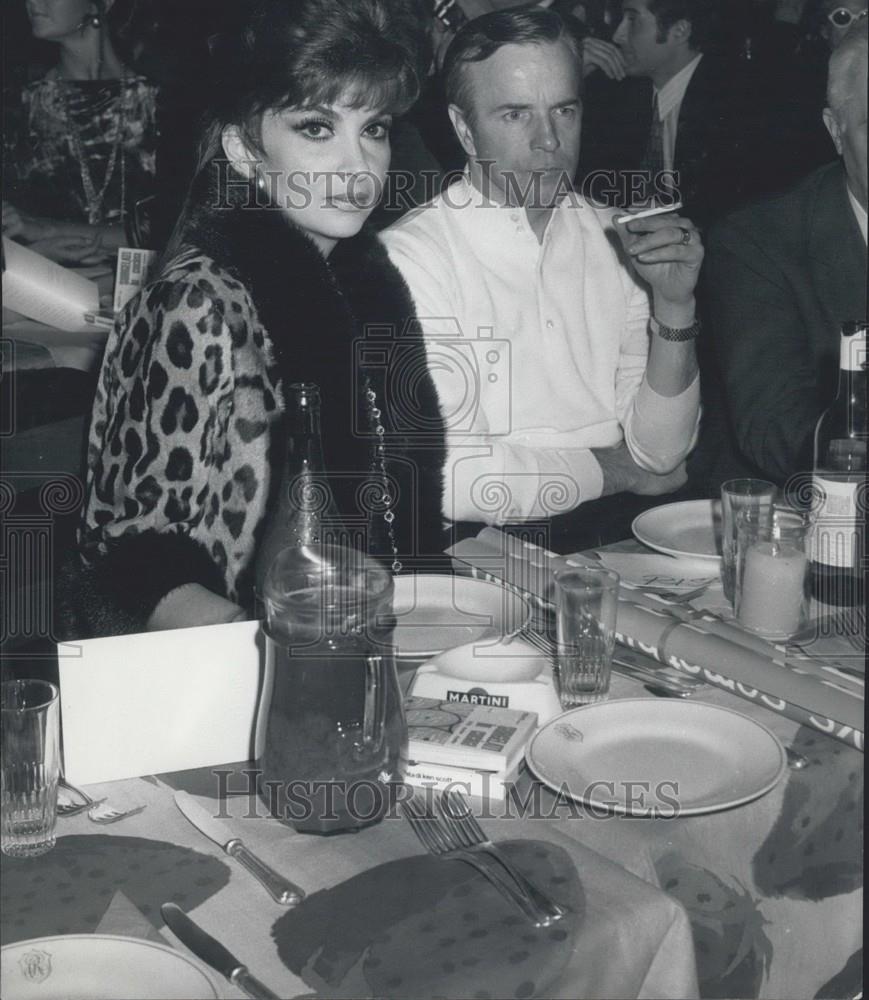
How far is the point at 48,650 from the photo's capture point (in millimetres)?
2629

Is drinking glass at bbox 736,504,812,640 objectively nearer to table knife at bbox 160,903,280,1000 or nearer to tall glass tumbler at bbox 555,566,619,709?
tall glass tumbler at bbox 555,566,619,709

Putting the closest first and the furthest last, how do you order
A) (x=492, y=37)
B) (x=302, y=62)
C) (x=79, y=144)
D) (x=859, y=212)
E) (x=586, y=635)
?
(x=586, y=635) < (x=302, y=62) < (x=859, y=212) < (x=492, y=37) < (x=79, y=144)

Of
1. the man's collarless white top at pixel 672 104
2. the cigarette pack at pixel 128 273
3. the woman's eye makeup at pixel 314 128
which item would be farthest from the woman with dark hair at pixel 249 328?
the cigarette pack at pixel 128 273

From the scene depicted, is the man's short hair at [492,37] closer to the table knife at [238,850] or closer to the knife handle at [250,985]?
the table knife at [238,850]

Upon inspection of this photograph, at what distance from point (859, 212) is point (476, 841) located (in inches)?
62.7

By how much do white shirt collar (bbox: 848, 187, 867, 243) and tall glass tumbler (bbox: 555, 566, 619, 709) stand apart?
124cm

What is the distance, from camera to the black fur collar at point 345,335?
1.56 meters

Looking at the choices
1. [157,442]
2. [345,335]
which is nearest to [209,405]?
[157,442]

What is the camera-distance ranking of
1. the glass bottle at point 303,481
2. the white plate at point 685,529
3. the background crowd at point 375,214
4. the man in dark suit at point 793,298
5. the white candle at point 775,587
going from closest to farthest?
the glass bottle at point 303,481
the white candle at point 775,587
the white plate at point 685,529
the background crowd at point 375,214
the man in dark suit at point 793,298

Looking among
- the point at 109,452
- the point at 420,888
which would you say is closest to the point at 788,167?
the point at 109,452

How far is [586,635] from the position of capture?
1.04m

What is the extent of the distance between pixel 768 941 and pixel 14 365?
6.95 ft

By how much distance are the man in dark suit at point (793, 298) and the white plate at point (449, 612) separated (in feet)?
2.99

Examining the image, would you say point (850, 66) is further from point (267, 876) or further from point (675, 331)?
point (267, 876)
